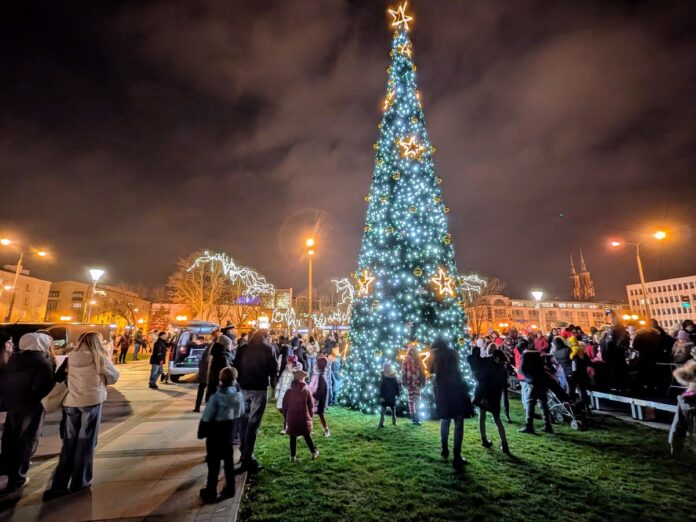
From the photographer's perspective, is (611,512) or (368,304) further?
(368,304)

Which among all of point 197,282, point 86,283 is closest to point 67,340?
point 197,282

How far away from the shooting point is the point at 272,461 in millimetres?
5711

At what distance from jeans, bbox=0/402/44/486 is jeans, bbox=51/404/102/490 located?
0.60 m

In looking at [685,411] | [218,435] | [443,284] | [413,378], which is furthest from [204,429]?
[685,411]

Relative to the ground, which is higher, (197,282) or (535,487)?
(197,282)

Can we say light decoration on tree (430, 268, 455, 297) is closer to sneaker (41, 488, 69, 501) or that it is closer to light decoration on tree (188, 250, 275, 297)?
sneaker (41, 488, 69, 501)

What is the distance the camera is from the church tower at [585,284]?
122 metres

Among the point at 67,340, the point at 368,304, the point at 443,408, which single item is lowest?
the point at 443,408

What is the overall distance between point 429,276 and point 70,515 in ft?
27.7

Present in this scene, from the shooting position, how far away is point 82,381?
15.1 feet

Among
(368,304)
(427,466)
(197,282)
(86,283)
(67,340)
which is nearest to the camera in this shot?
(427,466)

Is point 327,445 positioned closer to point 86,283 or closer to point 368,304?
point 368,304

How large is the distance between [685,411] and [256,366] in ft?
24.3

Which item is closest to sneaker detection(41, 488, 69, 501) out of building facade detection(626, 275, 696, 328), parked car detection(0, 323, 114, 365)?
parked car detection(0, 323, 114, 365)
